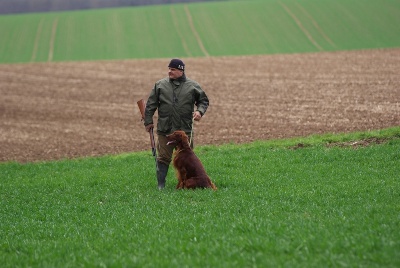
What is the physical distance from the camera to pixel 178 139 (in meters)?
12.4

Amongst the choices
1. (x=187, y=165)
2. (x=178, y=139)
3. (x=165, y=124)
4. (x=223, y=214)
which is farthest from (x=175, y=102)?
(x=223, y=214)

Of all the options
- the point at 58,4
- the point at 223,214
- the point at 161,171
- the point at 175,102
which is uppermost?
the point at 175,102

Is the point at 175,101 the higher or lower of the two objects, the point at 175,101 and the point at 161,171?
the higher

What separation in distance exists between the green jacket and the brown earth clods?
802 cm

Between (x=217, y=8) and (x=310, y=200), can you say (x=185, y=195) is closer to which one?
(x=310, y=200)

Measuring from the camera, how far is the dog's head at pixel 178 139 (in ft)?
40.5

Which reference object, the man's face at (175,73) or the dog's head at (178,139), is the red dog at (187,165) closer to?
the dog's head at (178,139)

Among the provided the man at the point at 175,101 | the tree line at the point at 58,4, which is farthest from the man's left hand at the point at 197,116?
the tree line at the point at 58,4

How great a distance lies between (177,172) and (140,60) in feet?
109

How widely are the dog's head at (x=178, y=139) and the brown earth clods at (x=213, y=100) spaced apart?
8.37 metres

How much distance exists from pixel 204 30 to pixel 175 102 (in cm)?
4508

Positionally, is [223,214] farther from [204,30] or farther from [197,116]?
[204,30]

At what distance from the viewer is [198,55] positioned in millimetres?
48562

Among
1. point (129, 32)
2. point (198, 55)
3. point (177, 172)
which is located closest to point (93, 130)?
point (177, 172)
